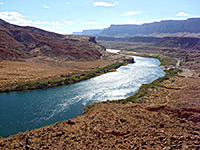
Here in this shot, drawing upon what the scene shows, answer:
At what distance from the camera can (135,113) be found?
20.1m

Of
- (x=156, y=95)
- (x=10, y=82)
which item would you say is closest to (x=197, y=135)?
(x=156, y=95)

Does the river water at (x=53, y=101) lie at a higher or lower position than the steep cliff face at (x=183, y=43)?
lower

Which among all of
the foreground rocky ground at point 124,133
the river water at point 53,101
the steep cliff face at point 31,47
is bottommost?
the river water at point 53,101

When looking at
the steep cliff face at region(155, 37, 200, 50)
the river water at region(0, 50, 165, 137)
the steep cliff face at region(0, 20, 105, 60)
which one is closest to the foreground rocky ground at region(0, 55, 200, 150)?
the river water at region(0, 50, 165, 137)

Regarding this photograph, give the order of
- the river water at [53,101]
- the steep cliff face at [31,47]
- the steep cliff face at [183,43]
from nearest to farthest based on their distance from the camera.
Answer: the river water at [53,101], the steep cliff face at [31,47], the steep cliff face at [183,43]

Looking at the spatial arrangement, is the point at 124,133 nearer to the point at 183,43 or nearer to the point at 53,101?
the point at 53,101

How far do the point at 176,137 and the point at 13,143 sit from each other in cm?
1276

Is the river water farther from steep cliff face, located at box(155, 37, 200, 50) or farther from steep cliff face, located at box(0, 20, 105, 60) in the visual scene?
steep cliff face, located at box(155, 37, 200, 50)

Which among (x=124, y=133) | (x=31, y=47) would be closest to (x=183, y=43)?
(x=31, y=47)

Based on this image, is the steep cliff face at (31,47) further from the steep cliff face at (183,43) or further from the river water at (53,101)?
the steep cliff face at (183,43)

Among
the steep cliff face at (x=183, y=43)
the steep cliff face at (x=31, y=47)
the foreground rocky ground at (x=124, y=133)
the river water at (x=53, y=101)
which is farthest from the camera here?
the steep cliff face at (x=183, y=43)

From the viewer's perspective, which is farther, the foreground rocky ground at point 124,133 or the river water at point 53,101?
the river water at point 53,101

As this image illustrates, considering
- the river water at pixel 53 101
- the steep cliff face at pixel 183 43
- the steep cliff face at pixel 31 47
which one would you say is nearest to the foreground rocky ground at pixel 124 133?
the river water at pixel 53 101

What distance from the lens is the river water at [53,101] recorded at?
73.8 feet
